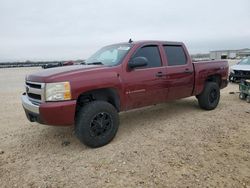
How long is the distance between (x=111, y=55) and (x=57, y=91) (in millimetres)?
1837

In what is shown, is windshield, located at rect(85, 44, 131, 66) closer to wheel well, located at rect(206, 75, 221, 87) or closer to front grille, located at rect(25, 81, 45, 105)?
front grille, located at rect(25, 81, 45, 105)

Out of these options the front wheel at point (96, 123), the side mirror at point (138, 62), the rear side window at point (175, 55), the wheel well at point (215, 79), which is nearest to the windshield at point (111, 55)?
the side mirror at point (138, 62)

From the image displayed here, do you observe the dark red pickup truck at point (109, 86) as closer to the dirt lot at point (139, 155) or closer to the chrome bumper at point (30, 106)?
the chrome bumper at point (30, 106)

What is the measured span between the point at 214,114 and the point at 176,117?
1057 millimetres

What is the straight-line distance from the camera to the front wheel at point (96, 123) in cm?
409

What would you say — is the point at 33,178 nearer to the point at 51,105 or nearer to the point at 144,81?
the point at 51,105

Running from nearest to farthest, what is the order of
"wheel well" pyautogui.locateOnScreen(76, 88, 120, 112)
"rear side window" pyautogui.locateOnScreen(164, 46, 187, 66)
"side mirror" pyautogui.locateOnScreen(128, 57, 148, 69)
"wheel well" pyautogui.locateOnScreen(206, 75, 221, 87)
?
1. "wheel well" pyautogui.locateOnScreen(76, 88, 120, 112)
2. "side mirror" pyautogui.locateOnScreen(128, 57, 148, 69)
3. "rear side window" pyautogui.locateOnScreen(164, 46, 187, 66)
4. "wheel well" pyautogui.locateOnScreen(206, 75, 221, 87)

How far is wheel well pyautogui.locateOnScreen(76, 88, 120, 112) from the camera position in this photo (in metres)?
4.41

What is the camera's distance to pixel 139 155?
3975mm

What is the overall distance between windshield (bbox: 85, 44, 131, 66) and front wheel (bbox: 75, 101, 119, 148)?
0.99 m

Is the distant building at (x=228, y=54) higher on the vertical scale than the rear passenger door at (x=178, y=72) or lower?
higher

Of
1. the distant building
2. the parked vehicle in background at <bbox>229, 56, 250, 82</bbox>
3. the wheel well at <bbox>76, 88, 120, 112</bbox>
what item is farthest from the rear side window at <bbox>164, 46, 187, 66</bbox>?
the distant building

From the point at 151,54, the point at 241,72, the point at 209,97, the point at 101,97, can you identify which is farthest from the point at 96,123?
the point at 241,72

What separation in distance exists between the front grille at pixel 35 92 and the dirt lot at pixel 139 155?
0.93m
